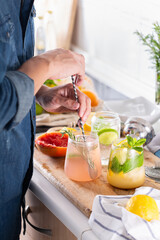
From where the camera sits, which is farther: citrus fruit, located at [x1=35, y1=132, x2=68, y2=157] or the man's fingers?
citrus fruit, located at [x1=35, y1=132, x2=68, y2=157]

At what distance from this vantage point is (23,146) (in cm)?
93

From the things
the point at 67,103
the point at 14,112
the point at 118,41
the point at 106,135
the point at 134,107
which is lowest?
the point at 118,41

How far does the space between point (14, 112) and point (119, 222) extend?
1.03 feet

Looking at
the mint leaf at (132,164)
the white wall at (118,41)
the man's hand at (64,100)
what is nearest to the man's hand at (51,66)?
the man's hand at (64,100)

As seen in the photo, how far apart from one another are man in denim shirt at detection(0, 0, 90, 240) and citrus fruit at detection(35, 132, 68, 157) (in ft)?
0.68

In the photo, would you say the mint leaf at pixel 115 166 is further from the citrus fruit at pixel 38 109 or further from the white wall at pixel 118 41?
the white wall at pixel 118 41

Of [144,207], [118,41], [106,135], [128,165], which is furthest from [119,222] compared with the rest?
[118,41]

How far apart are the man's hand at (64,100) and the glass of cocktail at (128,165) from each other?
0.15m

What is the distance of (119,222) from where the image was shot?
82 centimetres

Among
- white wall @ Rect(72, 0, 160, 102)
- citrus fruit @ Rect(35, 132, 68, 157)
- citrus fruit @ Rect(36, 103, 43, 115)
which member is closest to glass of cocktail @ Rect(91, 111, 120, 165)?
citrus fruit @ Rect(35, 132, 68, 157)

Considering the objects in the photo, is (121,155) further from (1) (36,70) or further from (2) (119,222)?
(1) (36,70)

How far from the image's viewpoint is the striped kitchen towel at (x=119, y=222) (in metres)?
0.78

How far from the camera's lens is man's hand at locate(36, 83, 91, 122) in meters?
1.08

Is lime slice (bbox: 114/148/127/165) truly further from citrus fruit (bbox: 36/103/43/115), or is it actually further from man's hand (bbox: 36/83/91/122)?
citrus fruit (bbox: 36/103/43/115)
